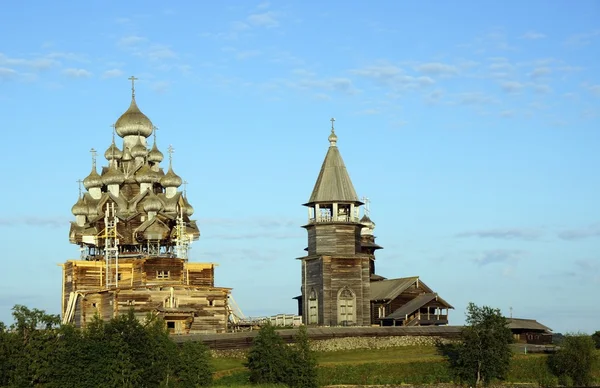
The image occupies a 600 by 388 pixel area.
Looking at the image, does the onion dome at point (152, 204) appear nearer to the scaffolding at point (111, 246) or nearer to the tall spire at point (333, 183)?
the scaffolding at point (111, 246)

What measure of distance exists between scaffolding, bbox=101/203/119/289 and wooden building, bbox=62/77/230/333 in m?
0.07

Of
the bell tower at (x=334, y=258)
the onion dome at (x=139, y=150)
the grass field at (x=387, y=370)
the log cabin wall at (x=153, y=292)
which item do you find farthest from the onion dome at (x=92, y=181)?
the grass field at (x=387, y=370)

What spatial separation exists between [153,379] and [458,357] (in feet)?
62.4

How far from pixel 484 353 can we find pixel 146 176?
106 ft

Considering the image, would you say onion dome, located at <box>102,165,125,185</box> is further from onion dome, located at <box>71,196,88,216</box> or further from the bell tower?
the bell tower

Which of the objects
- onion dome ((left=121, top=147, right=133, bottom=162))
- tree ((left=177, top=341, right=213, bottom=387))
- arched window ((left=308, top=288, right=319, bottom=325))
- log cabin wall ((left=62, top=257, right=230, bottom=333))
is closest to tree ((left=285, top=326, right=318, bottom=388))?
tree ((left=177, top=341, right=213, bottom=387))

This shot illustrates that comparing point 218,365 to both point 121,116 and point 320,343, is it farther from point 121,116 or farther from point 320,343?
point 121,116

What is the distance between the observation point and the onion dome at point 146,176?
299ft

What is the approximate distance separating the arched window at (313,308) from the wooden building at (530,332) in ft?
46.0

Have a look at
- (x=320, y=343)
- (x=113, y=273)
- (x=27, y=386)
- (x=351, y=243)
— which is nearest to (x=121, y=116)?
(x=113, y=273)

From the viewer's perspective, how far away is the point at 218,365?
71.6 metres

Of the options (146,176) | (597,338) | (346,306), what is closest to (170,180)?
(146,176)

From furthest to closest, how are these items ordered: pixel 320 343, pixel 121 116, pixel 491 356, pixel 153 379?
pixel 121 116
pixel 320 343
pixel 491 356
pixel 153 379

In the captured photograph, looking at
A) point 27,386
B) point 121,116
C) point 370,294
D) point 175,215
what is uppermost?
point 121,116
